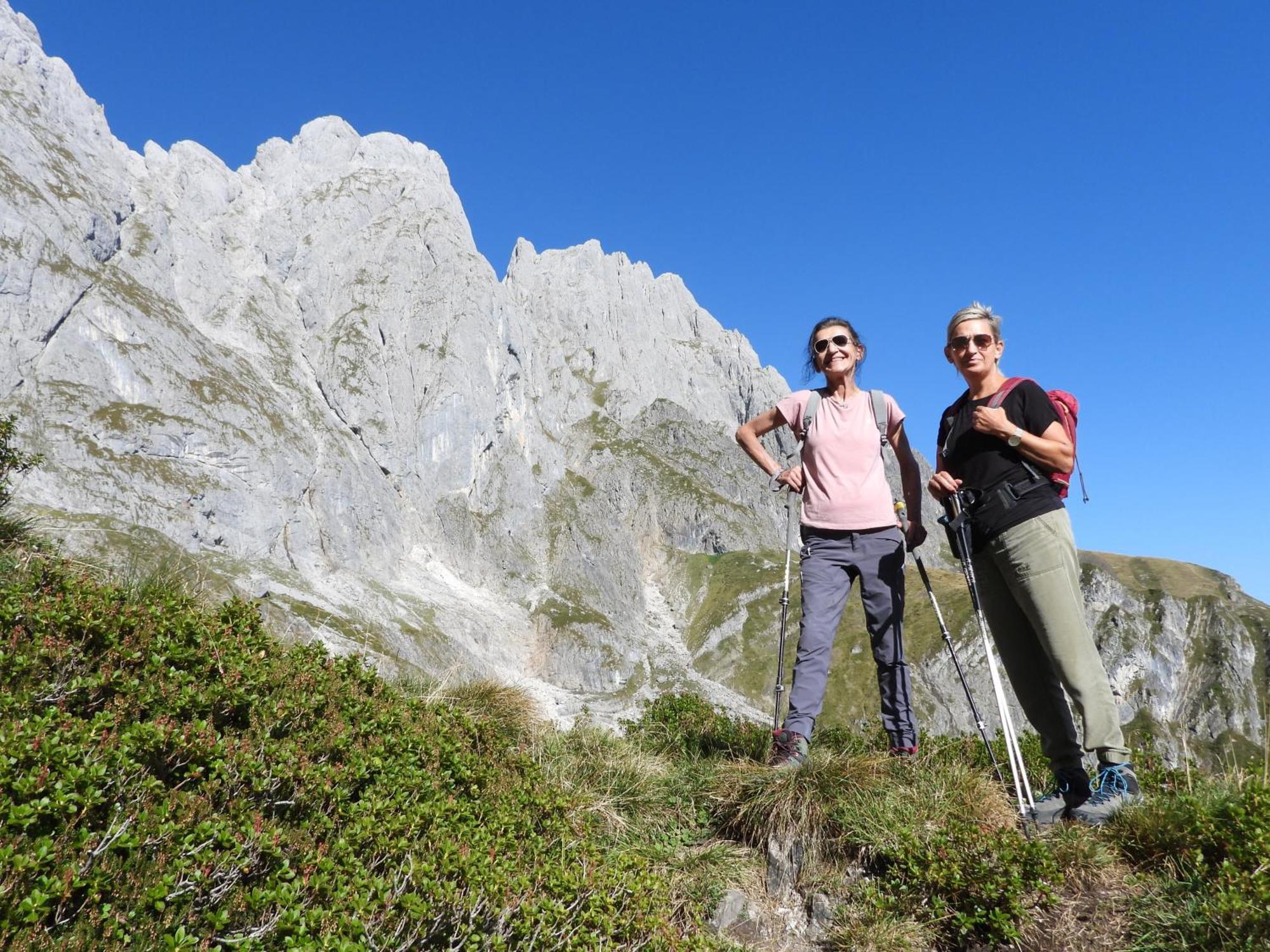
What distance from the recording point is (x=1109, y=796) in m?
5.27

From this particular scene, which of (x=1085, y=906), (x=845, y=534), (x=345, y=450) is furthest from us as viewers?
(x=345, y=450)

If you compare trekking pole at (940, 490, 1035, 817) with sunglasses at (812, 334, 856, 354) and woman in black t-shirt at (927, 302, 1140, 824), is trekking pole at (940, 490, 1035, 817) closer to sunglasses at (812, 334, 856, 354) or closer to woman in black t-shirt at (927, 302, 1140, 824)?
woman in black t-shirt at (927, 302, 1140, 824)

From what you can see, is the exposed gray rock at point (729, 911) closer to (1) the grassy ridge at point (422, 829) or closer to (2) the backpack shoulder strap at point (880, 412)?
(1) the grassy ridge at point (422, 829)

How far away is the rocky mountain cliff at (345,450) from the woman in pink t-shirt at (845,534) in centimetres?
11832

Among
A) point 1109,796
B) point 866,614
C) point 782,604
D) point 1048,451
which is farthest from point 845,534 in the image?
point 1109,796

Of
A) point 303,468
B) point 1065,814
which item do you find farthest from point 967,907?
point 303,468

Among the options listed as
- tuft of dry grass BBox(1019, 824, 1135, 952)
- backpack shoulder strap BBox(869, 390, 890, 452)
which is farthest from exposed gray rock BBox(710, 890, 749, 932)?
backpack shoulder strap BBox(869, 390, 890, 452)

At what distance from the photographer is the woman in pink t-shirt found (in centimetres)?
683

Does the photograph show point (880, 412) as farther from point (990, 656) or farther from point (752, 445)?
point (990, 656)

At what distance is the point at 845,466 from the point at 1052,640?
2.50m

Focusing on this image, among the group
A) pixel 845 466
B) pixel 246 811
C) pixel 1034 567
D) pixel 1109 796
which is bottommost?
pixel 246 811

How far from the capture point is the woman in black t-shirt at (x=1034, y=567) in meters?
5.36

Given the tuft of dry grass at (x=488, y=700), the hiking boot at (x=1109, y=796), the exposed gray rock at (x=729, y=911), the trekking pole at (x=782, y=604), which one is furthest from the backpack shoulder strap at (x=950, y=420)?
the tuft of dry grass at (x=488, y=700)

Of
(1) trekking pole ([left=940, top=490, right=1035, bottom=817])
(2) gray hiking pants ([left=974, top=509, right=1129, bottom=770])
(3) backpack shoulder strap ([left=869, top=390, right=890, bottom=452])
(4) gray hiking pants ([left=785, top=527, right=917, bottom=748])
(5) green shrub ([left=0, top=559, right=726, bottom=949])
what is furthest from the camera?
(3) backpack shoulder strap ([left=869, top=390, right=890, bottom=452])
